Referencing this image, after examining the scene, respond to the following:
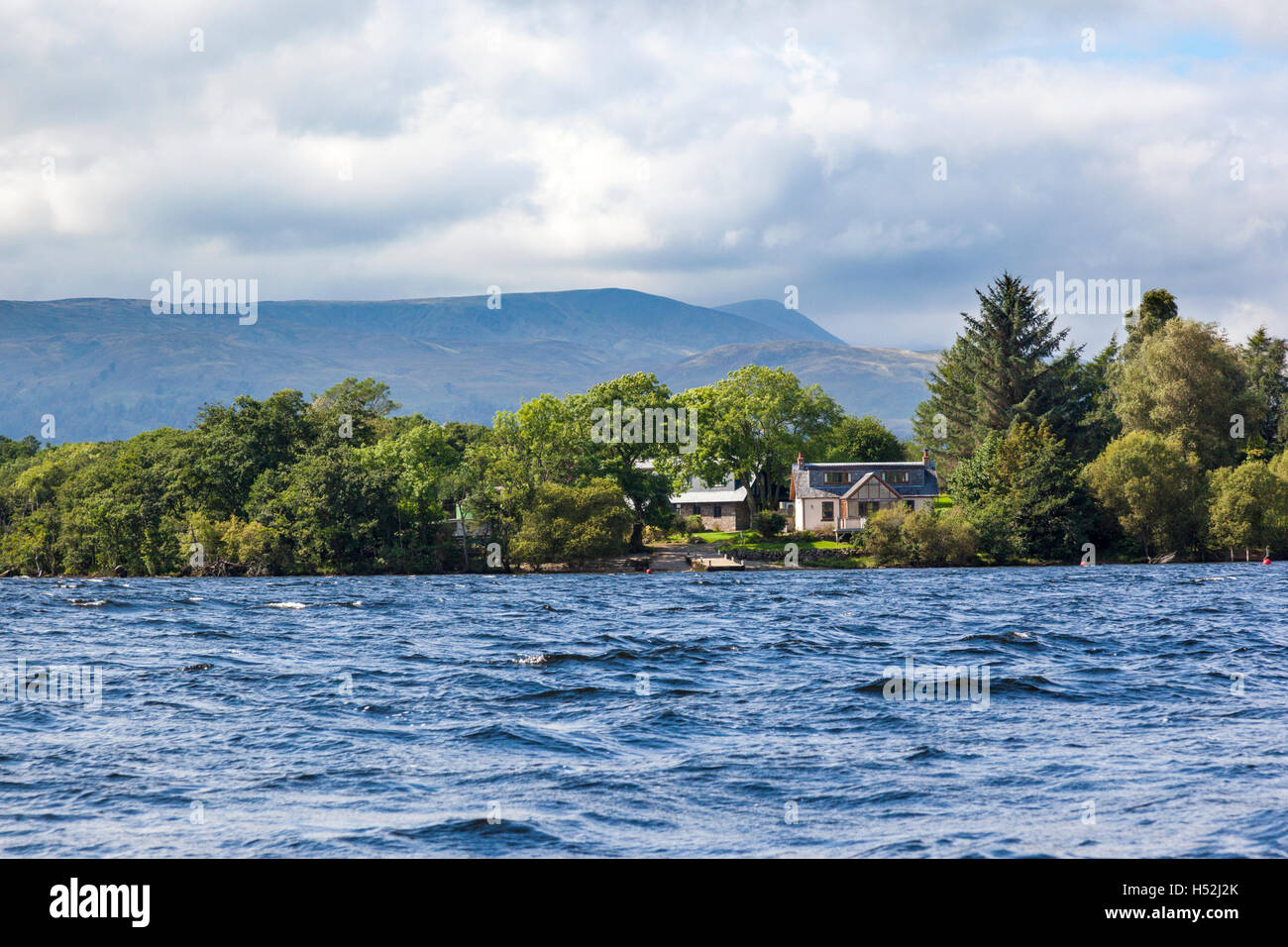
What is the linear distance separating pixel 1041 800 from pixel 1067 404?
90827 mm

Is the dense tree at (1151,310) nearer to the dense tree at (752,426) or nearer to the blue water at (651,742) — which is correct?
the dense tree at (752,426)

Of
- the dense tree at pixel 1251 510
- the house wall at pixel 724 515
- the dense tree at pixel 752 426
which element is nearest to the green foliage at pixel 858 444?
the dense tree at pixel 752 426

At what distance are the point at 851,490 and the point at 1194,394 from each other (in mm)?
30149

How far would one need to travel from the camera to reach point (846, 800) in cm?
1470

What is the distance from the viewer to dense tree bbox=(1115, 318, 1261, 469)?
89.1 metres

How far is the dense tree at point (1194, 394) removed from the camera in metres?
89.1

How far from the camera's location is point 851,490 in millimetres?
106375

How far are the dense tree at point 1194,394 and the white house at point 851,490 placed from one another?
2243 centimetres

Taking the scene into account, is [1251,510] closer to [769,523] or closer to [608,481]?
[769,523]

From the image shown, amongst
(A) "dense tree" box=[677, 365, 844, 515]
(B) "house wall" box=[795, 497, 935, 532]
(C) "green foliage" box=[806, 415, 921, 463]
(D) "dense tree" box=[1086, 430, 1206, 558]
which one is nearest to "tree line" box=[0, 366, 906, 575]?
(A) "dense tree" box=[677, 365, 844, 515]

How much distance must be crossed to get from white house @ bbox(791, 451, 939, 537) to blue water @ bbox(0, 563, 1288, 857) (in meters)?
65.6

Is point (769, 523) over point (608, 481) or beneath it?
beneath

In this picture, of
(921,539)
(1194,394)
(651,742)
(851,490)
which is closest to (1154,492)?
(1194,394)

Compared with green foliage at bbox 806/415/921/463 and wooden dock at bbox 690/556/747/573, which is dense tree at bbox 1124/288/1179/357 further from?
wooden dock at bbox 690/556/747/573
